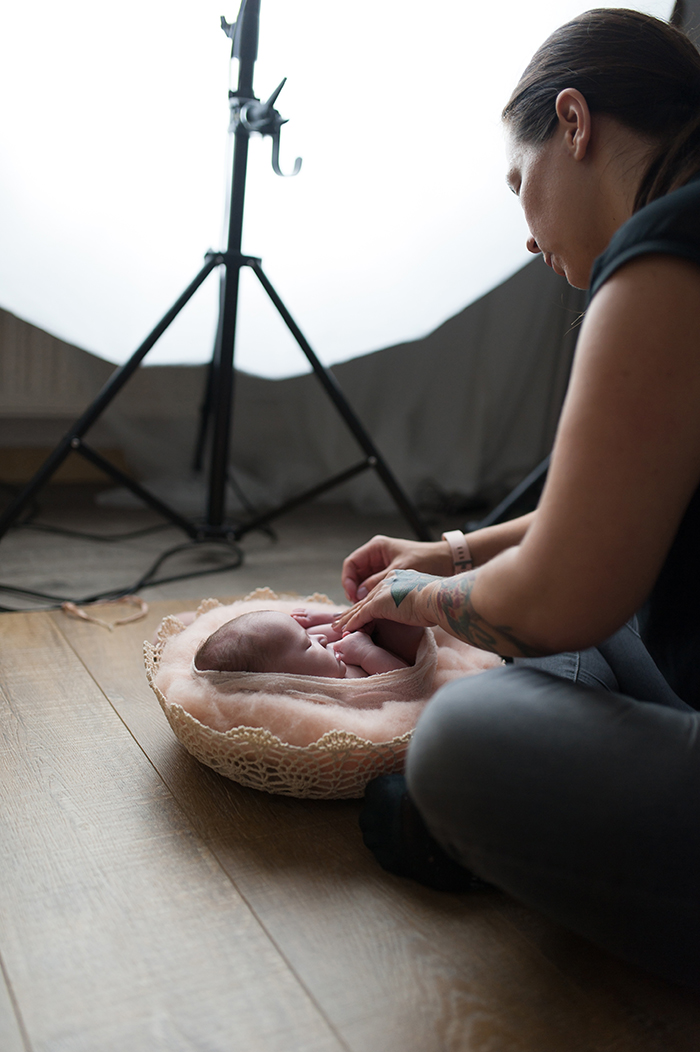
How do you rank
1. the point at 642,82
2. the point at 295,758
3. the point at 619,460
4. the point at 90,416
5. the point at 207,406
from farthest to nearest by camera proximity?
the point at 207,406 < the point at 90,416 < the point at 295,758 < the point at 642,82 < the point at 619,460

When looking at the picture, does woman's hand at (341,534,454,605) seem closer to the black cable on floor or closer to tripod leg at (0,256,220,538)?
the black cable on floor

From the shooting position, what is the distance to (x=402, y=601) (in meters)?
0.91

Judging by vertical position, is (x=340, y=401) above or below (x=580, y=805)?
above

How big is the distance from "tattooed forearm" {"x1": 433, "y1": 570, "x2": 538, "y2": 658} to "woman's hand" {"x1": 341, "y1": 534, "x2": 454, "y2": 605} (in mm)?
228

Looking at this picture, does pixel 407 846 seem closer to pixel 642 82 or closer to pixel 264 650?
pixel 264 650

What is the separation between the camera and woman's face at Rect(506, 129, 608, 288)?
30.5 inches

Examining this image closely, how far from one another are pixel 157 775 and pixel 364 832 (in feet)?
0.90

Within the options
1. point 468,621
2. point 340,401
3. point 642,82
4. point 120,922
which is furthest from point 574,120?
point 340,401

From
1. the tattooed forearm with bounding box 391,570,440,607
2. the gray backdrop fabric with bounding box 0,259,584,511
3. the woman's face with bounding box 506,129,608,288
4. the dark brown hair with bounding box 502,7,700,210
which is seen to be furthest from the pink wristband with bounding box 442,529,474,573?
the gray backdrop fabric with bounding box 0,259,584,511

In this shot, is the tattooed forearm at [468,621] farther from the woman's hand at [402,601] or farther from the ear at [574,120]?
the ear at [574,120]

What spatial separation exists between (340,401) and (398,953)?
1.21m

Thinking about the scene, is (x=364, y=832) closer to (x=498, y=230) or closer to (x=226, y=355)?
(x=226, y=355)

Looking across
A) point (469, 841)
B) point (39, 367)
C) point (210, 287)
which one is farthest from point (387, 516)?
point (469, 841)

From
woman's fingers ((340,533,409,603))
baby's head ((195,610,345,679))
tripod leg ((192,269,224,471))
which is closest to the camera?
baby's head ((195,610,345,679))
